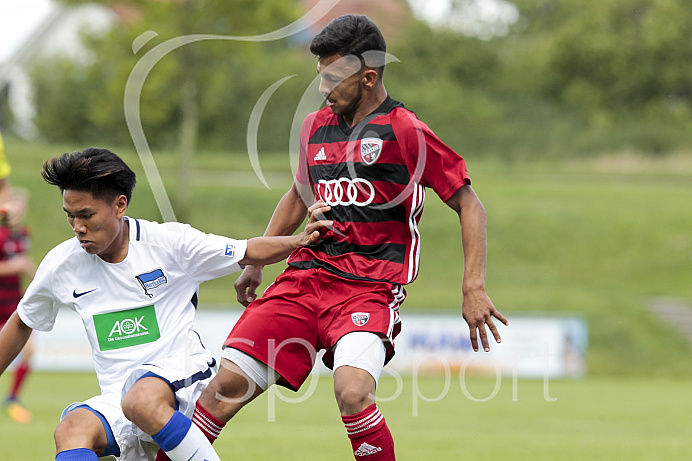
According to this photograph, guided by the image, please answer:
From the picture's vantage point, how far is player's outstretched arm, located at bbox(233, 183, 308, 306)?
475 cm

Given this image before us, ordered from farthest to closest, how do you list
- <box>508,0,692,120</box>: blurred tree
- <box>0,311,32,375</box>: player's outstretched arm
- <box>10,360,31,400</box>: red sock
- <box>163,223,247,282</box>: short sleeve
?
1. <box>508,0,692,120</box>: blurred tree
2. <box>10,360,31,400</box>: red sock
3. <box>163,223,247,282</box>: short sleeve
4. <box>0,311,32,375</box>: player's outstretched arm

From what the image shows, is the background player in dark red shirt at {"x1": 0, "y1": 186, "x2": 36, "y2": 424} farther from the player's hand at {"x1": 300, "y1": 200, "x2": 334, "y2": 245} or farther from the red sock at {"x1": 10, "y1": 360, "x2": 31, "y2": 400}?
the player's hand at {"x1": 300, "y1": 200, "x2": 334, "y2": 245}

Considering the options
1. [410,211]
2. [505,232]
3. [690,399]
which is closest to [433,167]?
[410,211]

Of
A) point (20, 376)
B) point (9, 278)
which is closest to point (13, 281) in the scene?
point (9, 278)

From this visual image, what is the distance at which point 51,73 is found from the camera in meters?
29.9

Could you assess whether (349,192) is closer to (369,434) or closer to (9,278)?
(369,434)

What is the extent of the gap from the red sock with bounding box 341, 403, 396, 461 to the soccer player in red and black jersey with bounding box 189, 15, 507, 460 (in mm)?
94

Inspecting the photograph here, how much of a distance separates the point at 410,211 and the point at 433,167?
24 cm

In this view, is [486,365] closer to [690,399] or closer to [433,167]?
[690,399]

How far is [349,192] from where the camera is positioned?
432 cm

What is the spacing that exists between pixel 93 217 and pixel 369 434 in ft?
5.13

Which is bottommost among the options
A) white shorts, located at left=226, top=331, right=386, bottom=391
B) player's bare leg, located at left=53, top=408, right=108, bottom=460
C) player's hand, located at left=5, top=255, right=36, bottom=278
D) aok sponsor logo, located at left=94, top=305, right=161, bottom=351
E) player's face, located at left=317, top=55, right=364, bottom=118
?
player's bare leg, located at left=53, top=408, right=108, bottom=460

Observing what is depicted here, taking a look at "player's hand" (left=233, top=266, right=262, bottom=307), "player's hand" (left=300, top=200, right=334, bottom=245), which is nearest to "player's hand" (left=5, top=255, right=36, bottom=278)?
"player's hand" (left=233, top=266, right=262, bottom=307)

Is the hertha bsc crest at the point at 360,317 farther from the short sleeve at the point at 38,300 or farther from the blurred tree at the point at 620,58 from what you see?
the blurred tree at the point at 620,58
